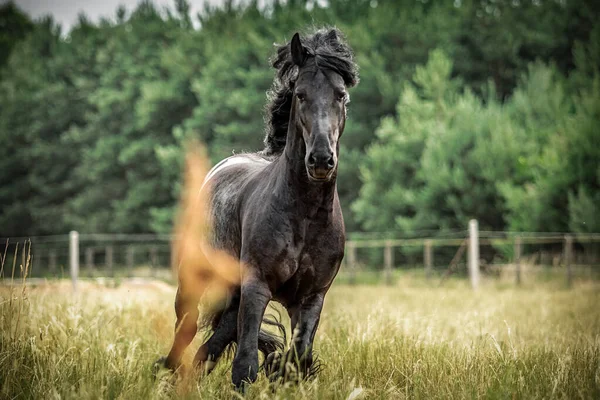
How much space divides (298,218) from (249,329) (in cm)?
71

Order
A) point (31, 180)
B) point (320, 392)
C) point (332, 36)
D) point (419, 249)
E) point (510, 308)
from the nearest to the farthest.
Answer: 1. point (320, 392)
2. point (332, 36)
3. point (510, 308)
4. point (419, 249)
5. point (31, 180)

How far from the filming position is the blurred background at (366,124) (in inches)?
874

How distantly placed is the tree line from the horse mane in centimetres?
1137

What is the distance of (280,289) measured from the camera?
4.64 metres

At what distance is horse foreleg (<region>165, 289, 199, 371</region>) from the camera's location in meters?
5.58

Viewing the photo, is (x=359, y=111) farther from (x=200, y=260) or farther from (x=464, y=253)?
(x=200, y=260)

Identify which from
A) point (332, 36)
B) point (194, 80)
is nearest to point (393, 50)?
point (194, 80)

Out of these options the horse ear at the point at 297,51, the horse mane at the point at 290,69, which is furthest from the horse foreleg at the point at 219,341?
the horse ear at the point at 297,51

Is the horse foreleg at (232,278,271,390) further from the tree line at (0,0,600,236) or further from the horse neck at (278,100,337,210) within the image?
the tree line at (0,0,600,236)

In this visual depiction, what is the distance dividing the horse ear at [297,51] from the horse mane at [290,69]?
0.04 m

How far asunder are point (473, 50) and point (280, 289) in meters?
30.0

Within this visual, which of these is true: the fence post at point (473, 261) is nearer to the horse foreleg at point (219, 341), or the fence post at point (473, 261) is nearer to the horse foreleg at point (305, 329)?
the horse foreleg at point (219, 341)

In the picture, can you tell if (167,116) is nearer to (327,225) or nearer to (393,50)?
(393,50)

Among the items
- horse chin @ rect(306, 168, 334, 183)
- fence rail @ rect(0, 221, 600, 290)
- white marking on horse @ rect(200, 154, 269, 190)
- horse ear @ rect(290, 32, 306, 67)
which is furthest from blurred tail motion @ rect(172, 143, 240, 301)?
fence rail @ rect(0, 221, 600, 290)
